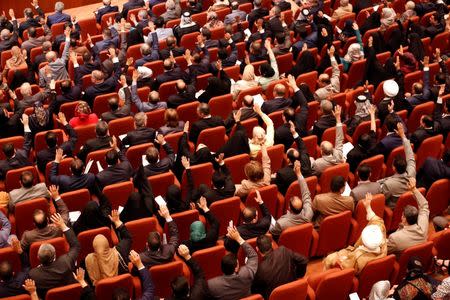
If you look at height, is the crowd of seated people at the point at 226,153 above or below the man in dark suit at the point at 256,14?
below

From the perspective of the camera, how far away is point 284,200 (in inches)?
279

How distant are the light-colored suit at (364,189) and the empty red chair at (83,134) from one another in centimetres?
315

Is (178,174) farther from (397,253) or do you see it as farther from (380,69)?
(380,69)

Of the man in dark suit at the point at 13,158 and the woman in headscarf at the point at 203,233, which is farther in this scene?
the man in dark suit at the point at 13,158

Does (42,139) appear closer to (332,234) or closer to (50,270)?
(50,270)

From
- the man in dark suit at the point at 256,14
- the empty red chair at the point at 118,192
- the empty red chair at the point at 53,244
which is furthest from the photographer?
the man in dark suit at the point at 256,14

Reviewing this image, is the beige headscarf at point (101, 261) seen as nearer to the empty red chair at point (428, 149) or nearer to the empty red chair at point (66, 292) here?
the empty red chair at point (66, 292)

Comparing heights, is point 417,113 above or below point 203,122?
below

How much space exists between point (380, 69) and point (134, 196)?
4.11 meters

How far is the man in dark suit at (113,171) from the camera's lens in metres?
7.17

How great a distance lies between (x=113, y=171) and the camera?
7.22 meters

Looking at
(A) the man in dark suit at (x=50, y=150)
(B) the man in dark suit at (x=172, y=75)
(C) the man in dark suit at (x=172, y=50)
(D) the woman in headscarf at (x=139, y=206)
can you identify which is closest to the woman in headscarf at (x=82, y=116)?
(A) the man in dark suit at (x=50, y=150)

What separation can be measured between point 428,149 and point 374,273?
7.26ft

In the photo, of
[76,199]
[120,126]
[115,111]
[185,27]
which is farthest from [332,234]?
[185,27]
